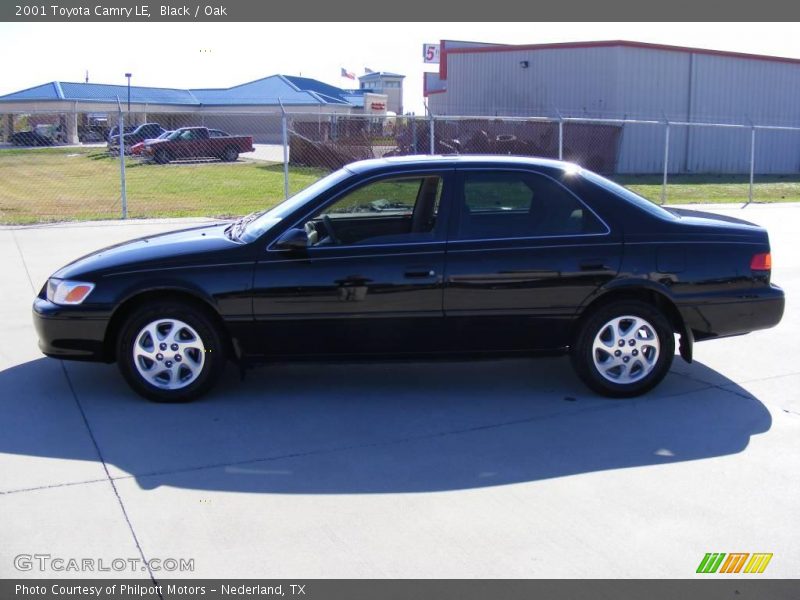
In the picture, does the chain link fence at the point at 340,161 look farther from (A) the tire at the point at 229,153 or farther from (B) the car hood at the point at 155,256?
(B) the car hood at the point at 155,256

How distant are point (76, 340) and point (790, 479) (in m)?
4.34

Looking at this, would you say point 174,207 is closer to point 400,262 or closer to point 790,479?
point 400,262

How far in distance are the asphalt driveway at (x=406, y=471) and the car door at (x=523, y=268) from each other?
488 mm

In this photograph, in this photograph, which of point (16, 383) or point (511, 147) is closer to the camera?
point (16, 383)

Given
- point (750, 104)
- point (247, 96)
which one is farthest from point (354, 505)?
point (247, 96)

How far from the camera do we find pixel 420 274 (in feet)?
19.0

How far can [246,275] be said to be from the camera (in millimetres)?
5742

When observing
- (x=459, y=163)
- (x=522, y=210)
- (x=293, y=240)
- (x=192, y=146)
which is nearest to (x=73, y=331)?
(x=293, y=240)

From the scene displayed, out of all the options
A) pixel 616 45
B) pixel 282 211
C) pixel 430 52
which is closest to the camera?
pixel 282 211

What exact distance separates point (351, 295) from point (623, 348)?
1841 mm

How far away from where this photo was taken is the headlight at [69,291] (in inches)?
228

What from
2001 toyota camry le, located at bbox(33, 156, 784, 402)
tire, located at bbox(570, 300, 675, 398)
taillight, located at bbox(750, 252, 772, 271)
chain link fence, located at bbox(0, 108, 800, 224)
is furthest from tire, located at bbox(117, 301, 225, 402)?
chain link fence, located at bbox(0, 108, 800, 224)

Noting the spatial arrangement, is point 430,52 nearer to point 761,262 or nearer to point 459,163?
point 459,163

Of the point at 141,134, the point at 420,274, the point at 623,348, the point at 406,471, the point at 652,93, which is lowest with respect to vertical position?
the point at 406,471
